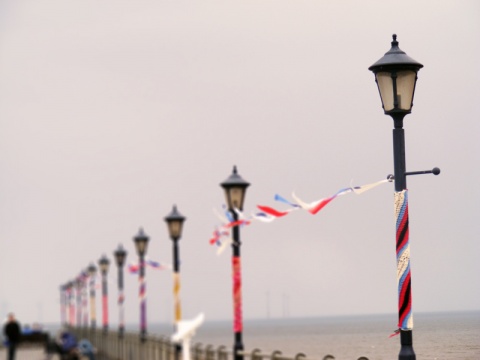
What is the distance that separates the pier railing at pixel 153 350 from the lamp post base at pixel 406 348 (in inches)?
40.8

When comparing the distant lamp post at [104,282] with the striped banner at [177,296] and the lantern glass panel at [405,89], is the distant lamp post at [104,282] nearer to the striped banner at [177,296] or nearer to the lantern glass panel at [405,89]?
the striped banner at [177,296]

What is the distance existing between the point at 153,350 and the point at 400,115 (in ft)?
52.9

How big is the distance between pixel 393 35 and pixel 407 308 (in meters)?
3.83

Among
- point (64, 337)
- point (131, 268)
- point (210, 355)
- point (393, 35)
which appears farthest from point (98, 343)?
point (393, 35)

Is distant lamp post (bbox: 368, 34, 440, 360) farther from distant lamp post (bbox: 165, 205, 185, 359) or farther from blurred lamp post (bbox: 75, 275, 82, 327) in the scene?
blurred lamp post (bbox: 75, 275, 82, 327)

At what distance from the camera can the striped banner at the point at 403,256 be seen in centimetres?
1461

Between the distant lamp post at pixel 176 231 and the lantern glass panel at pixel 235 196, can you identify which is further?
the distant lamp post at pixel 176 231

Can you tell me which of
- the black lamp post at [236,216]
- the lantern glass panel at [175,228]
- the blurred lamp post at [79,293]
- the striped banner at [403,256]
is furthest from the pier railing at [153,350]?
the blurred lamp post at [79,293]

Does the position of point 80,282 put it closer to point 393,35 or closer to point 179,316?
point 179,316

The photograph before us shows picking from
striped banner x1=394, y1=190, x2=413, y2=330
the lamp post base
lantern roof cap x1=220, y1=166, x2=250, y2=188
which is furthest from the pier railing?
lantern roof cap x1=220, y1=166, x2=250, y2=188

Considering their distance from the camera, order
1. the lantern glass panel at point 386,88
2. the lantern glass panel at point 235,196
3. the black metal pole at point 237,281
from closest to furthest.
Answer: the lantern glass panel at point 386,88 < the black metal pole at point 237,281 < the lantern glass panel at point 235,196

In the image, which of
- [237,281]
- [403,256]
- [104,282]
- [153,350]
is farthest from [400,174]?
[104,282]

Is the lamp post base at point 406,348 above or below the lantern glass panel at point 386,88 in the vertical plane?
below

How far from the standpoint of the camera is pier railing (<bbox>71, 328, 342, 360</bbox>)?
16.4m
